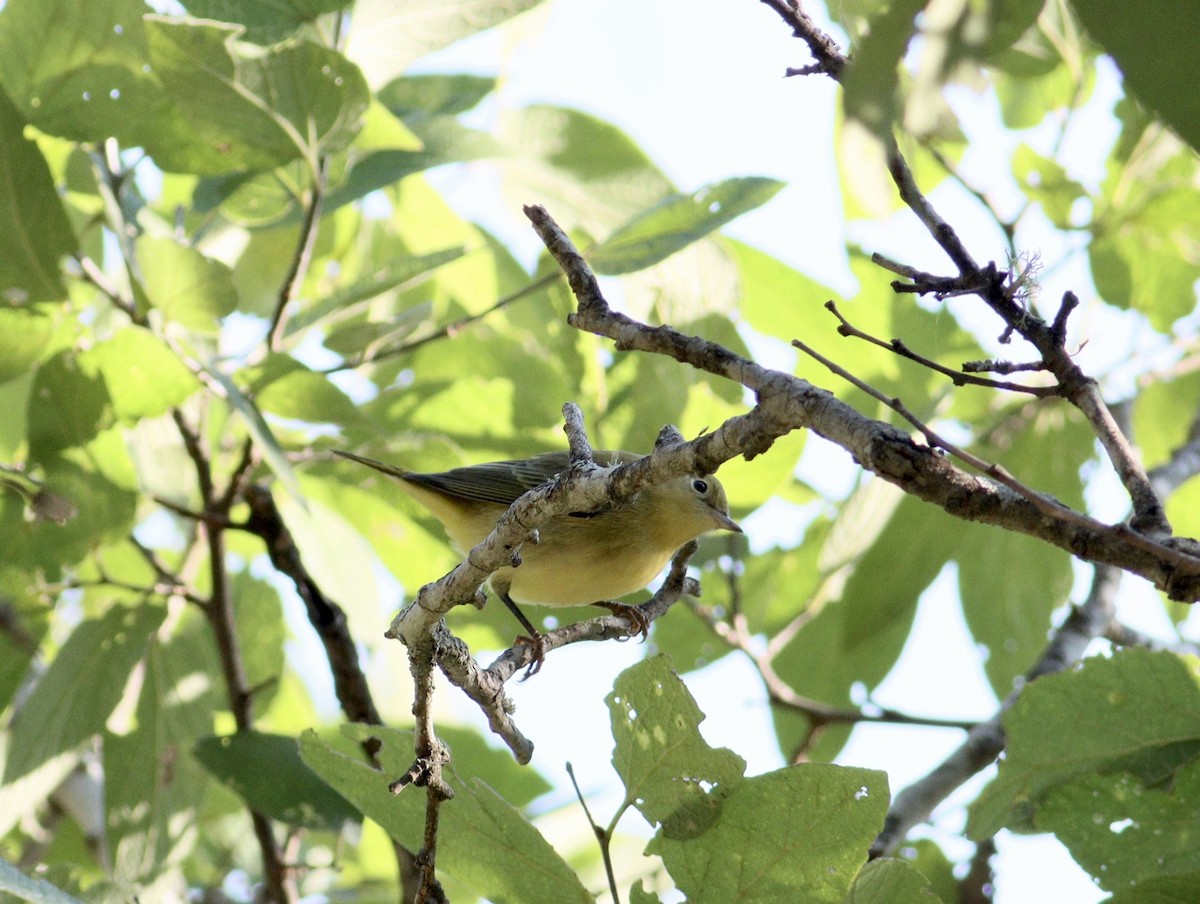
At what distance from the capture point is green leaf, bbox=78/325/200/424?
274 centimetres

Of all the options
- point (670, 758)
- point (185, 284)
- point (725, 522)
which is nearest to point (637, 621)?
point (725, 522)

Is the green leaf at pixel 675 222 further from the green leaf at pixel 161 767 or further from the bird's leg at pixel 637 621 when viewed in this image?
the green leaf at pixel 161 767

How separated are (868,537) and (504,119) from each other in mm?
1693

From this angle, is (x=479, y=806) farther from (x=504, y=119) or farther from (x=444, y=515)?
(x=504, y=119)

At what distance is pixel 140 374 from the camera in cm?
276

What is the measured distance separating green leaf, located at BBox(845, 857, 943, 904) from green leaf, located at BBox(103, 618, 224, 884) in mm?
1979

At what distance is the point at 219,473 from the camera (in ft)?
11.6

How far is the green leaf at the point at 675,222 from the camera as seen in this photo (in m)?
2.69

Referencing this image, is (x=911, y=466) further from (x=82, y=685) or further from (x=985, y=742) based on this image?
(x=82, y=685)

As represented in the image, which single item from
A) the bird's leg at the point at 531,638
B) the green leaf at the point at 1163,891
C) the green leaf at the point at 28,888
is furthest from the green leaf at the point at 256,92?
the green leaf at the point at 1163,891

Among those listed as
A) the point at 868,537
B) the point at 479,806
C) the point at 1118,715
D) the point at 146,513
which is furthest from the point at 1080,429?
the point at 146,513

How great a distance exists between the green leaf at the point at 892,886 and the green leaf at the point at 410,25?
2.08 metres

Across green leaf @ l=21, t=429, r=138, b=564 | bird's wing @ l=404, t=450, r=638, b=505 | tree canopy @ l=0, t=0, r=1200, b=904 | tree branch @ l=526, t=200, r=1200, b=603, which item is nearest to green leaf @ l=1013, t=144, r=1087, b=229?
tree canopy @ l=0, t=0, r=1200, b=904

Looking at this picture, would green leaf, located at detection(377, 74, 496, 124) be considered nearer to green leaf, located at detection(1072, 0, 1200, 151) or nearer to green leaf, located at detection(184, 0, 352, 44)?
green leaf, located at detection(184, 0, 352, 44)
